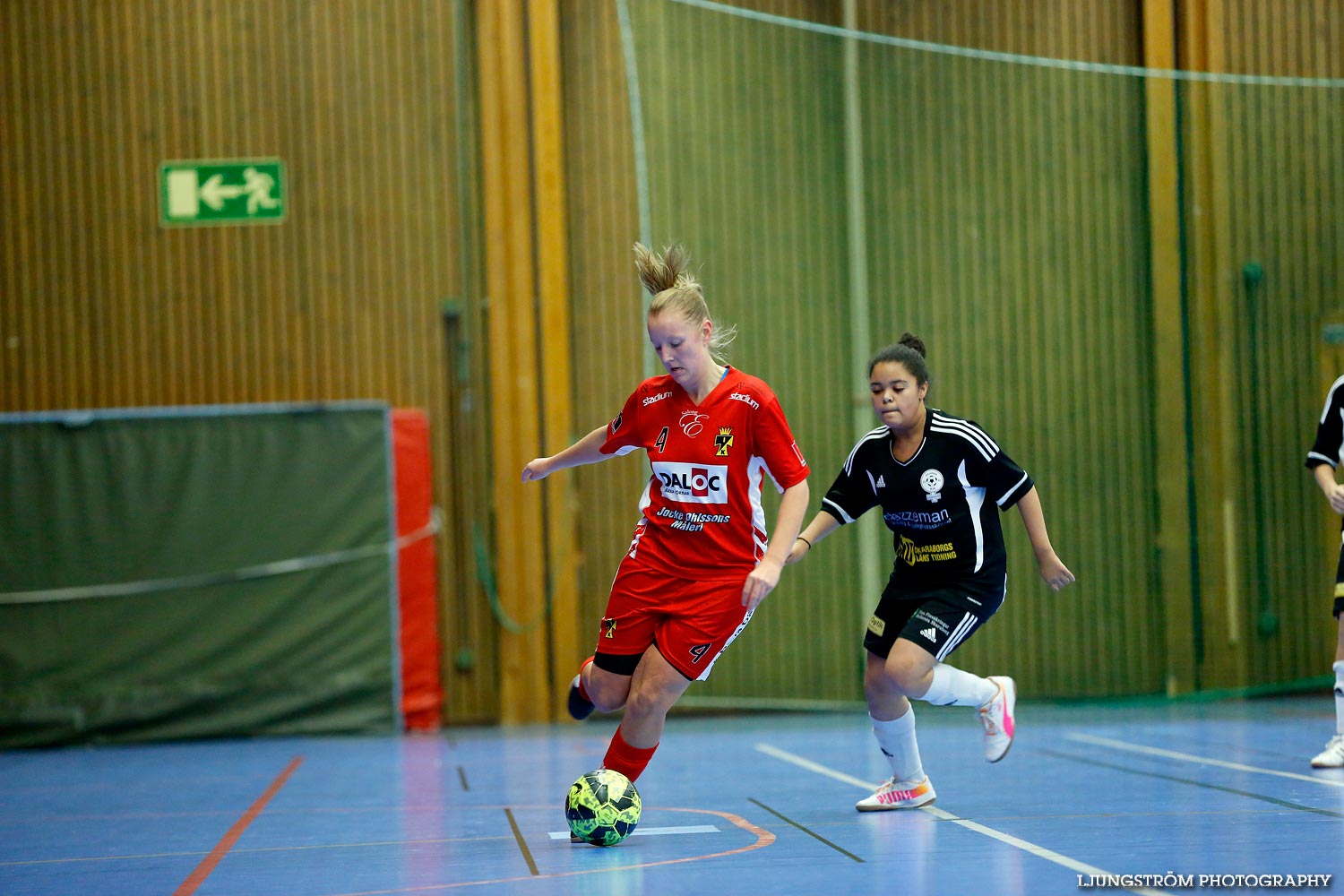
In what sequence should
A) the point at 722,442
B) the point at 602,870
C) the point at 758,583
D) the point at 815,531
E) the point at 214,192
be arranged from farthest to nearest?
the point at 214,192, the point at 815,531, the point at 722,442, the point at 758,583, the point at 602,870

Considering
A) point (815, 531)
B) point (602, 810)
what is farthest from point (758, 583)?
point (815, 531)

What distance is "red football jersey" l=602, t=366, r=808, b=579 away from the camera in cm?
402

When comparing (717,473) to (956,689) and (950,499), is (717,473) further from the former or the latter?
(956,689)

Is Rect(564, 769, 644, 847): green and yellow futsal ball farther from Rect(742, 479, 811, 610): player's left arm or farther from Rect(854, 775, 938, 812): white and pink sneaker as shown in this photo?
Rect(854, 775, 938, 812): white and pink sneaker

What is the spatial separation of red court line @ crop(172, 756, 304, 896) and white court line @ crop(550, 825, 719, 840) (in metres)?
1.02

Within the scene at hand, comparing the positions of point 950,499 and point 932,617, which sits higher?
point 950,499

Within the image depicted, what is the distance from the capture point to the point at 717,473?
4016 millimetres

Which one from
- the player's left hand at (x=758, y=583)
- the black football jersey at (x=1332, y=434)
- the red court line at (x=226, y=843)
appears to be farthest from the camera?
the black football jersey at (x=1332, y=434)

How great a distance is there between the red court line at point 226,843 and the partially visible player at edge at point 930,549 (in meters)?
1.99

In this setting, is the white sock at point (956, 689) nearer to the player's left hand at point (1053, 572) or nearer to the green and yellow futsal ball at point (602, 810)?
the player's left hand at point (1053, 572)

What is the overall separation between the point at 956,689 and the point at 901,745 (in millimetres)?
266

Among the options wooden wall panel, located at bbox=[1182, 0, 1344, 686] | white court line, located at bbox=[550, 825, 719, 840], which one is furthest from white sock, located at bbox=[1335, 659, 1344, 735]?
wooden wall panel, located at bbox=[1182, 0, 1344, 686]

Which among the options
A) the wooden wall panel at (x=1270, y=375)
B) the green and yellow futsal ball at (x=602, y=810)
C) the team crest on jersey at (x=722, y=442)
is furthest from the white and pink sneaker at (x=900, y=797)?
the wooden wall panel at (x=1270, y=375)

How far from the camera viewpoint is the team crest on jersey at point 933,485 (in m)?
4.44
